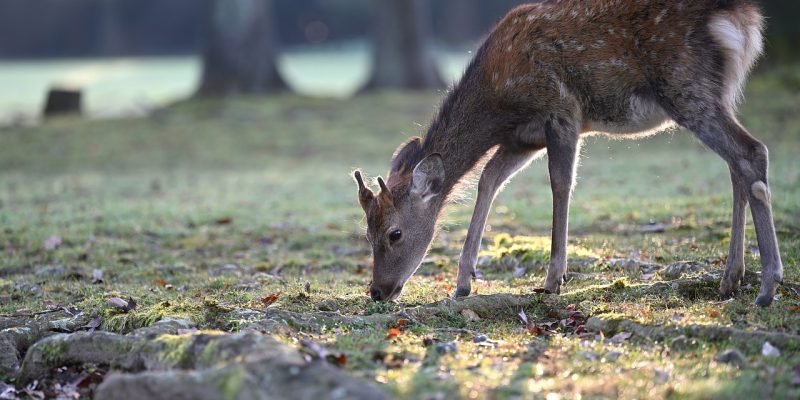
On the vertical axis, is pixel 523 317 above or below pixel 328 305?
above

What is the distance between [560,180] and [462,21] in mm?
30198

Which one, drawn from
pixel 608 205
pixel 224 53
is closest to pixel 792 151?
pixel 608 205

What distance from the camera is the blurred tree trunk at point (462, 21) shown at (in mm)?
36781

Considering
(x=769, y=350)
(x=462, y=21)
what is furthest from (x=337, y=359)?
(x=462, y=21)

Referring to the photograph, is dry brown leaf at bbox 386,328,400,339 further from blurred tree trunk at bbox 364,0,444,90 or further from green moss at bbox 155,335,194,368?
blurred tree trunk at bbox 364,0,444,90

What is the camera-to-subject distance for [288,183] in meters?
16.0

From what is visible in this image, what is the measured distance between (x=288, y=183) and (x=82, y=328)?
9547mm

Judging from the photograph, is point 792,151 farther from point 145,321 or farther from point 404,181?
point 145,321

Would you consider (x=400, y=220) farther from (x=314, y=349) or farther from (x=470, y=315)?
(x=314, y=349)

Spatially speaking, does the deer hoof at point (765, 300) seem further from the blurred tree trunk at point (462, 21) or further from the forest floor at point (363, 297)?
the blurred tree trunk at point (462, 21)

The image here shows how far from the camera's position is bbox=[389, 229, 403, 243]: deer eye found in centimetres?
727

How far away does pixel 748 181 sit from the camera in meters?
6.53

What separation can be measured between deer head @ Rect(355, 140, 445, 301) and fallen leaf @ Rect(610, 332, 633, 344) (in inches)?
74.3

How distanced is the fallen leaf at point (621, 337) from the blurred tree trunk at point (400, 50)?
20.4 m
